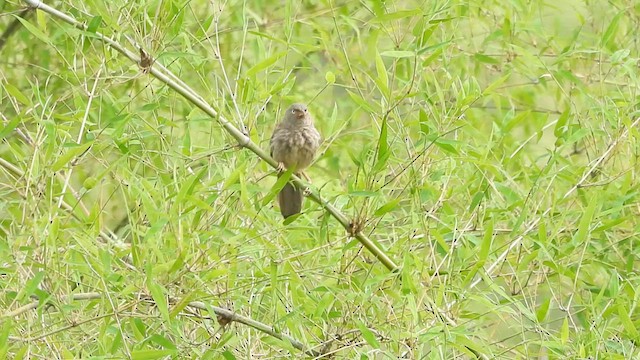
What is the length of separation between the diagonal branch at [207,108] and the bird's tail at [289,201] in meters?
0.55

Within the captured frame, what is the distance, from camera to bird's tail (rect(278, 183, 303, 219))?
4.20 metres

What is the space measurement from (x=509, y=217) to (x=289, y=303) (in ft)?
2.69

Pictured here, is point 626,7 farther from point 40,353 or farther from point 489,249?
point 40,353

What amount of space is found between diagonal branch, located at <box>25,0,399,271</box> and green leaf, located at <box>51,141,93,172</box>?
0.92 ft

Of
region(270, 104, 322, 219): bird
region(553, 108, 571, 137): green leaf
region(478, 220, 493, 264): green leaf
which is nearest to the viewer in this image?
region(478, 220, 493, 264): green leaf

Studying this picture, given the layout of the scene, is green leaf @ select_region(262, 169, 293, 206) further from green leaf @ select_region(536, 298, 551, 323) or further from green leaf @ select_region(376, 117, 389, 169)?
green leaf @ select_region(536, 298, 551, 323)

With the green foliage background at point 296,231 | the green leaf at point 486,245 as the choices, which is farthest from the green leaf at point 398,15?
the green leaf at point 486,245

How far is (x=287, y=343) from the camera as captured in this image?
3395mm

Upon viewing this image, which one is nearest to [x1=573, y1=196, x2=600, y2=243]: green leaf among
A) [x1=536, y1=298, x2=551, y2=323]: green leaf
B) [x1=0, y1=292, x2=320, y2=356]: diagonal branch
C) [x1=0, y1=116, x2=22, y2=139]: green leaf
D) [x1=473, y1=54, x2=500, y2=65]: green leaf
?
[x1=536, y1=298, x2=551, y2=323]: green leaf

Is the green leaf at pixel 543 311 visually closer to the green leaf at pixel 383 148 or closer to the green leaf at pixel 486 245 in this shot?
the green leaf at pixel 486 245

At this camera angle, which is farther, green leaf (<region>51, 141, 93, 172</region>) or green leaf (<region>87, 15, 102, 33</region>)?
green leaf (<region>87, 15, 102, 33</region>)

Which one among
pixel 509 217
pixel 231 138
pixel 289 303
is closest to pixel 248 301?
pixel 289 303

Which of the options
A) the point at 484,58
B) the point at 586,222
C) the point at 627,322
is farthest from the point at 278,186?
the point at 484,58

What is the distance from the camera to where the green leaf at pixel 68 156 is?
3287 mm
